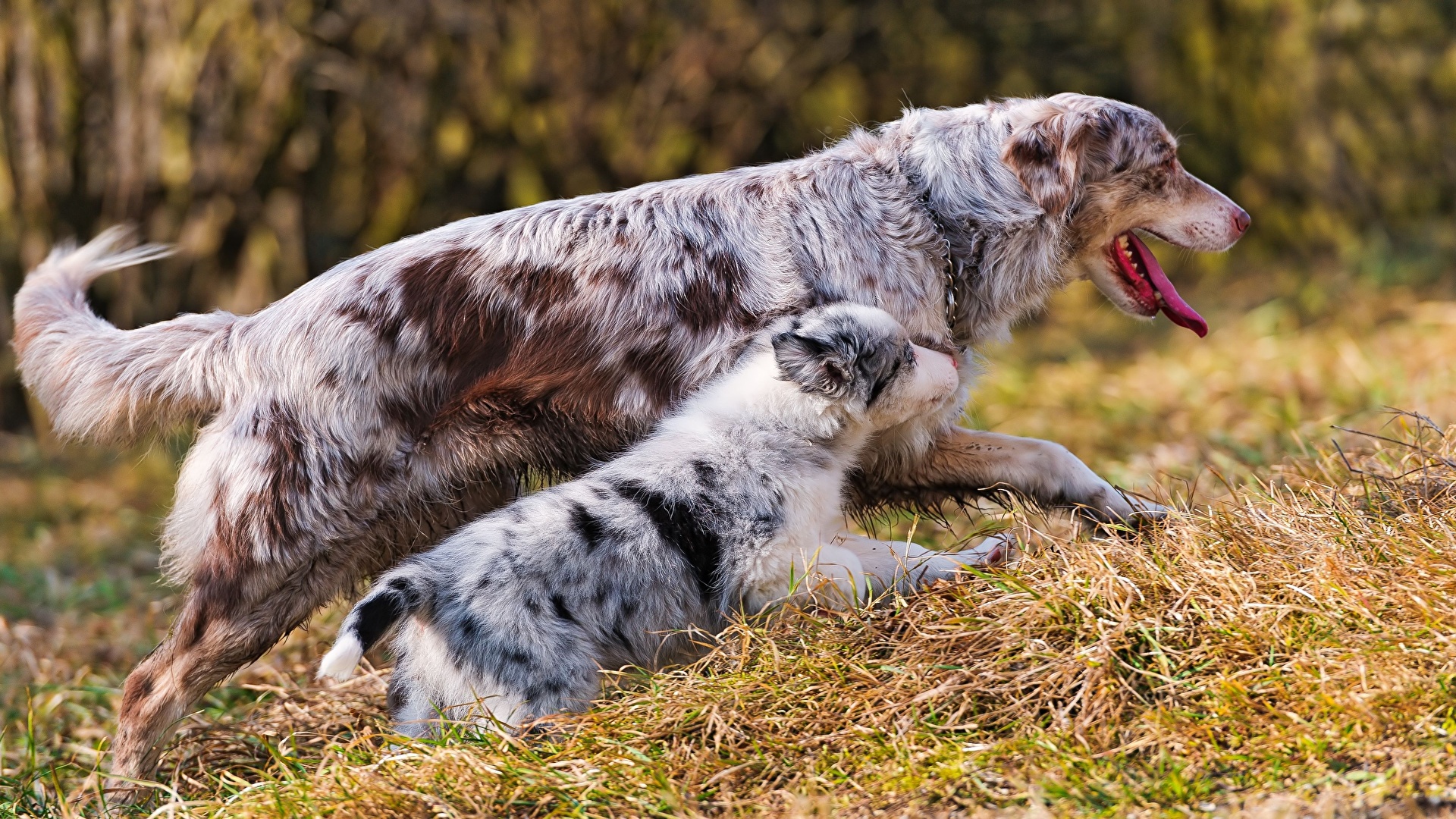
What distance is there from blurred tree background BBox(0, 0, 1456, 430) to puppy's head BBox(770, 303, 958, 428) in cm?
530

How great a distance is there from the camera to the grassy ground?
2.55 metres

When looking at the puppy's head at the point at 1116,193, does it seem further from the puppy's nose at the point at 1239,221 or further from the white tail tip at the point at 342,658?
the white tail tip at the point at 342,658

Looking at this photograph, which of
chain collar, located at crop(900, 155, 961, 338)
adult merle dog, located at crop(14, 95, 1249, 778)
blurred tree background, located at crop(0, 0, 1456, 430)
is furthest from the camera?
blurred tree background, located at crop(0, 0, 1456, 430)

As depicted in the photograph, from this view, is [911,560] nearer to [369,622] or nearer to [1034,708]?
[1034,708]

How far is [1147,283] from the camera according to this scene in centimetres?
411

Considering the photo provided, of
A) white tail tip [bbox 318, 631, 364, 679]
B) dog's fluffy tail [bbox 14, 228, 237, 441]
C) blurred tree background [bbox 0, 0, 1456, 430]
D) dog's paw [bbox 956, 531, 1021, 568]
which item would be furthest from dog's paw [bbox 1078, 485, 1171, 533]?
blurred tree background [bbox 0, 0, 1456, 430]

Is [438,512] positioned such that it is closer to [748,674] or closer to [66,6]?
[748,674]

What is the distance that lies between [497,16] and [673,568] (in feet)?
21.1

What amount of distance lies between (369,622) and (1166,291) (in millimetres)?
2505

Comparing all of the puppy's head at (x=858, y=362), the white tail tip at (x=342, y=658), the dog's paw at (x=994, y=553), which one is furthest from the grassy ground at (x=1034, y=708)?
the puppy's head at (x=858, y=362)

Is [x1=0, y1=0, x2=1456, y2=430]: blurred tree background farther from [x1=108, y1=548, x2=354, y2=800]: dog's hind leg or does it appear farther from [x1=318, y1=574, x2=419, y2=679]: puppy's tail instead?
[x1=318, y1=574, x2=419, y2=679]: puppy's tail

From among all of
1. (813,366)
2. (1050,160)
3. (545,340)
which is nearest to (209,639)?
(545,340)

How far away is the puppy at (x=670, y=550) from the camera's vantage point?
3.12 meters

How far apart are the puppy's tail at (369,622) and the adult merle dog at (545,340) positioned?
21.0 inches
